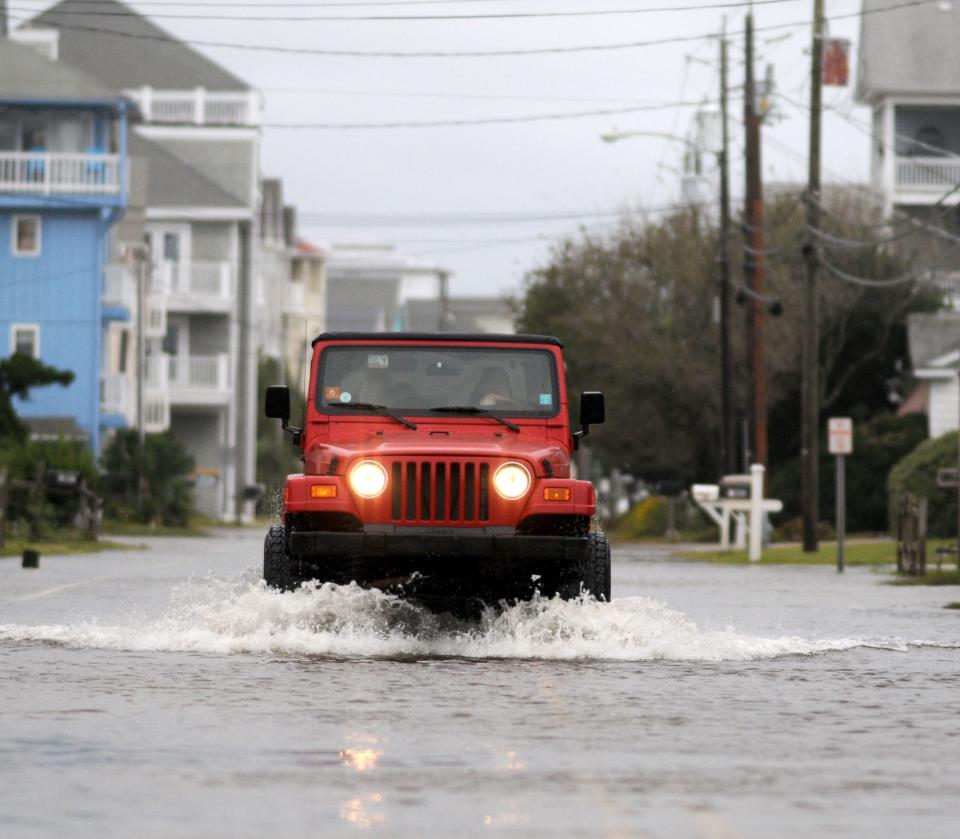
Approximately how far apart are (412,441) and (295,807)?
8327 mm

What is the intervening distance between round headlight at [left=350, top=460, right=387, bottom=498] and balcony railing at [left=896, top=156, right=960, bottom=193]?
180 ft

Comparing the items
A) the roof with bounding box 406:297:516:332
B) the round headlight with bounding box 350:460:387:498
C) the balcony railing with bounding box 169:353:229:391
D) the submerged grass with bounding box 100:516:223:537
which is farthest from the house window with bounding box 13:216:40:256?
the roof with bounding box 406:297:516:332

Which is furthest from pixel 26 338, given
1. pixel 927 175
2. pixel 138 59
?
pixel 927 175

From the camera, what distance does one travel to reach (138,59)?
277 feet

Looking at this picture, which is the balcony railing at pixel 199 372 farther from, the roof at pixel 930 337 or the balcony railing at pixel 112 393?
the roof at pixel 930 337

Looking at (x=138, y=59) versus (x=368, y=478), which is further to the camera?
(x=138, y=59)

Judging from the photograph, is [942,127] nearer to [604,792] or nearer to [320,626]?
[320,626]

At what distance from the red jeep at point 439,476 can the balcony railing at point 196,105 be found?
6603 centimetres

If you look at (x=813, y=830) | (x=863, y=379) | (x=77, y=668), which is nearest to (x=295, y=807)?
(x=813, y=830)

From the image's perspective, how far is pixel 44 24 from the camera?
264 feet

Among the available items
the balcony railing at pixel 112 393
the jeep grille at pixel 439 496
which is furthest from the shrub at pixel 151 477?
the jeep grille at pixel 439 496

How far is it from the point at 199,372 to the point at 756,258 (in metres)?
32.3

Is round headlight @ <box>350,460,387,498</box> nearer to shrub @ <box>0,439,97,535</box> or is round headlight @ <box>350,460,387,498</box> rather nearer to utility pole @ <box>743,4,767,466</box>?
shrub @ <box>0,439,97,535</box>

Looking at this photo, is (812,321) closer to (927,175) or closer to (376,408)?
(376,408)
